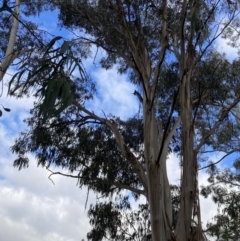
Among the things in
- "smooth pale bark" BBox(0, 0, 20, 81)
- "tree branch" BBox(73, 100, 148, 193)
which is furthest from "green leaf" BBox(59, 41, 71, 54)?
"smooth pale bark" BBox(0, 0, 20, 81)

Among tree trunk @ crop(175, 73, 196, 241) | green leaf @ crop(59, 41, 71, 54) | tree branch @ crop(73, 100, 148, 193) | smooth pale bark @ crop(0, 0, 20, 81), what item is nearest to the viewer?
green leaf @ crop(59, 41, 71, 54)

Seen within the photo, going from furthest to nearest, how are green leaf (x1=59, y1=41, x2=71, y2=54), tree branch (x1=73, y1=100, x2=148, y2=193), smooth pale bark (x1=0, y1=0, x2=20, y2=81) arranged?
1. smooth pale bark (x1=0, y1=0, x2=20, y2=81)
2. tree branch (x1=73, y1=100, x2=148, y2=193)
3. green leaf (x1=59, y1=41, x2=71, y2=54)

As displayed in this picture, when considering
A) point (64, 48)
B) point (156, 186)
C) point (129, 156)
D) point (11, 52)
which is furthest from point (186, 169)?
point (11, 52)

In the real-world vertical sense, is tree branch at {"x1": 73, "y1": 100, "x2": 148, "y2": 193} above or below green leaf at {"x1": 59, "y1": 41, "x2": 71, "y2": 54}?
above

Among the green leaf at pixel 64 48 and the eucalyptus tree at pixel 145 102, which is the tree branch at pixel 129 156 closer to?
the eucalyptus tree at pixel 145 102

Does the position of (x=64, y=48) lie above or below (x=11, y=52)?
below

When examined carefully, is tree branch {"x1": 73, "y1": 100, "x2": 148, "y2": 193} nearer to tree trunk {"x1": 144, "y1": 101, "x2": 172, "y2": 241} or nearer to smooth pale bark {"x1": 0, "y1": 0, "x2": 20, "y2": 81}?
tree trunk {"x1": 144, "y1": 101, "x2": 172, "y2": 241}

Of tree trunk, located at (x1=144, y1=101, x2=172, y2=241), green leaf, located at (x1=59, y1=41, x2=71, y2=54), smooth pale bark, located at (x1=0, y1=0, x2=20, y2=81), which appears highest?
smooth pale bark, located at (x1=0, y1=0, x2=20, y2=81)

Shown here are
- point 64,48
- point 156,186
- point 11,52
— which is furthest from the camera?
point 11,52

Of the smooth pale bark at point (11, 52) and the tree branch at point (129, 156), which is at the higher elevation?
the smooth pale bark at point (11, 52)

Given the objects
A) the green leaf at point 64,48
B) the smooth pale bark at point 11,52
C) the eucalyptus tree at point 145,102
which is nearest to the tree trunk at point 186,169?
the eucalyptus tree at point 145,102

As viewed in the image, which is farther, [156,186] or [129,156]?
[129,156]

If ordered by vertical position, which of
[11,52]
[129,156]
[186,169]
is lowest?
[186,169]

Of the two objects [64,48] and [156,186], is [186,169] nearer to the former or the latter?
[156,186]
